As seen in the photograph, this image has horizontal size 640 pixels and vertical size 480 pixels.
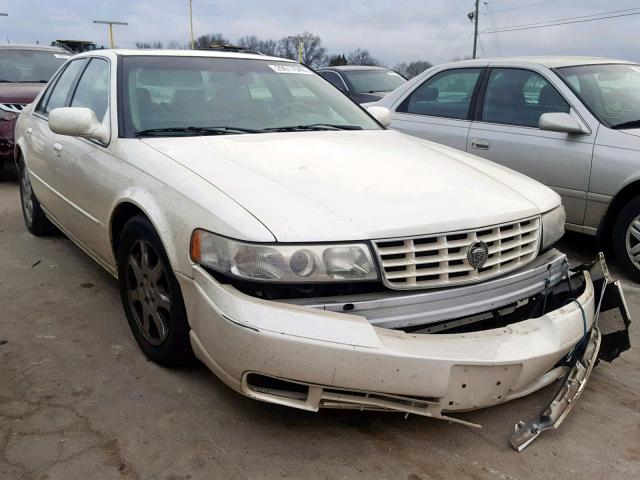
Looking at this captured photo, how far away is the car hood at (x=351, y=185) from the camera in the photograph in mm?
2266

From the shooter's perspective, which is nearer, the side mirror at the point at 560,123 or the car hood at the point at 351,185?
the car hood at the point at 351,185

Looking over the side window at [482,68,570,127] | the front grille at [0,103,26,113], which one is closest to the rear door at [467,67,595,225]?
the side window at [482,68,570,127]

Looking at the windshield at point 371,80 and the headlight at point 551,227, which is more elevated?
the windshield at point 371,80

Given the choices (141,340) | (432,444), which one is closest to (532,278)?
(432,444)

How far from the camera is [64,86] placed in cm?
436

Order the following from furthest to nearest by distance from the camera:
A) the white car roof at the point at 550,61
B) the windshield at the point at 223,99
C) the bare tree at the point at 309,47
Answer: the bare tree at the point at 309,47
the white car roof at the point at 550,61
the windshield at the point at 223,99

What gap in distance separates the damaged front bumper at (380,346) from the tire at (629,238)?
6.35 feet

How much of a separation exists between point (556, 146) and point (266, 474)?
10.9ft

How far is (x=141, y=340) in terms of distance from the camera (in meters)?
2.98

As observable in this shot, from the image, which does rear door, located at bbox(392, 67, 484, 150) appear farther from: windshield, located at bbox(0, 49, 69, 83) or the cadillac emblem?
windshield, located at bbox(0, 49, 69, 83)

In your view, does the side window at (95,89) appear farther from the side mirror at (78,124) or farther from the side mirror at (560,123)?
the side mirror at (560,123)

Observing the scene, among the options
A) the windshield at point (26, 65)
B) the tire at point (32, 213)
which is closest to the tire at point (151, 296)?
the tire at point (32, 213)

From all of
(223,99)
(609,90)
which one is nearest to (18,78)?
(223,99)

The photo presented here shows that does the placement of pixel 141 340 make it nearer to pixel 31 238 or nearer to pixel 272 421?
pixel 272 421
